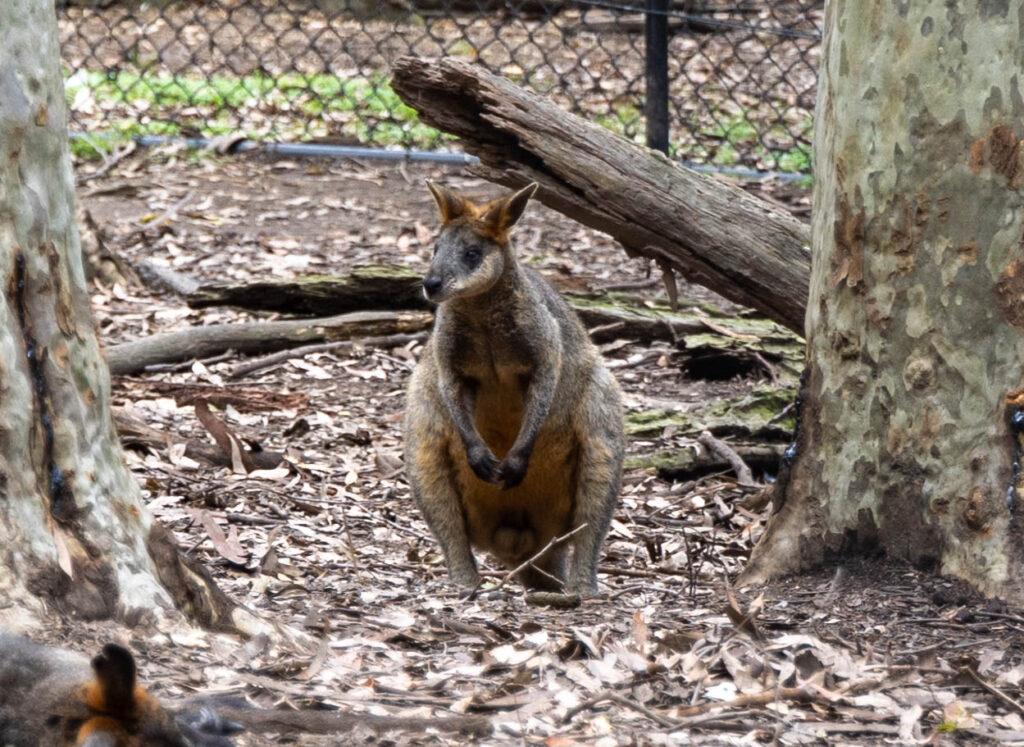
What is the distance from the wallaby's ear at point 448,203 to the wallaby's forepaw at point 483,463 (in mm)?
918

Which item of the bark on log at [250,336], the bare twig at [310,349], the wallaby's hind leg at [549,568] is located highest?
the bark on log at [250,336]

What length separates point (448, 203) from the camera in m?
5.57

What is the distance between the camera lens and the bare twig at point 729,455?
6.38m

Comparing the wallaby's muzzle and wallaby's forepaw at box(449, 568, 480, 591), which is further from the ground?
the wallaby's muzzle

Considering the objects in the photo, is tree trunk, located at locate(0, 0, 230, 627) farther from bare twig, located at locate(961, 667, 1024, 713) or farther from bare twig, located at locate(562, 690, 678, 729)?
bare twig, located at locate(961, 667, 1024, 713)

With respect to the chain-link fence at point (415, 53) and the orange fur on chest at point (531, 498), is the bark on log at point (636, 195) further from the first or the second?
the chain-link fence at point (415, 53)

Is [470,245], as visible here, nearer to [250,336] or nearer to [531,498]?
[531,498]

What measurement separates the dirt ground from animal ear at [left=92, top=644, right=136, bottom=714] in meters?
0.43

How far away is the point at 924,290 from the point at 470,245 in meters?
1.92

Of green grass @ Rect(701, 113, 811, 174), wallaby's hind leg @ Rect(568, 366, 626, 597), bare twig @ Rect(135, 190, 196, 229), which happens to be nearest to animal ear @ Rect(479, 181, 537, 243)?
wallaby's hind leg @ Rect(568, 366, 626, 597)

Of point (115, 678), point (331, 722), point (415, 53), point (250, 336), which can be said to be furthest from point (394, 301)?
point (115, 678)

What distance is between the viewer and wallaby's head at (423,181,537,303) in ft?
17.3

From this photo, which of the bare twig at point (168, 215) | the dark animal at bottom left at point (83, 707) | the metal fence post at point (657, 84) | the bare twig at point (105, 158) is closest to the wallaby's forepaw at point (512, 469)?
the dark animal at bottom left at point (83, 707)

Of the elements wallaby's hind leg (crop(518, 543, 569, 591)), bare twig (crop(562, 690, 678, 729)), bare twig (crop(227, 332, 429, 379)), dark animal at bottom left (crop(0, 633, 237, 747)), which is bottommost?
wallaby's hind leg (crop(518, 543, 569, 591))
